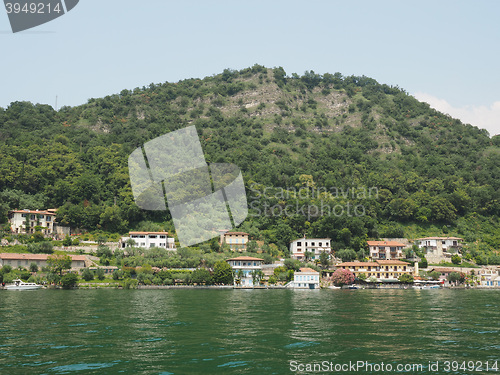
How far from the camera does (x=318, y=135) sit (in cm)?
12850

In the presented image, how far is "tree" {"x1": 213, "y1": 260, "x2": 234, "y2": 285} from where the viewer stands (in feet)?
180

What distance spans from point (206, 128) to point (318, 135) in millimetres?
32215

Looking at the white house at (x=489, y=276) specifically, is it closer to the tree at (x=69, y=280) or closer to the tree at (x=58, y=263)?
the tree at (x=69, y=280)

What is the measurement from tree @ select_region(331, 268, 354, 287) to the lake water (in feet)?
96.6

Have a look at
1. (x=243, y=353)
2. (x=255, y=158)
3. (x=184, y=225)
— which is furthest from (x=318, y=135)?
(x=243, y=353)

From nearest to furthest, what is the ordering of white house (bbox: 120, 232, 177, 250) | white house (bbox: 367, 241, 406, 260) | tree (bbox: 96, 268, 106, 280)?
1. tree (bbox: 96, 268, 106, 280)
2. white house (bbox: 120, 232, 177, 250)
3. white house (bbox: 367, 241, 406, 260)

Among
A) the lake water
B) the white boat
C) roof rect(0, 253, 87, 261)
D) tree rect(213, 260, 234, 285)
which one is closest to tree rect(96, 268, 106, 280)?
roof rect(0, 253, 87, 261)

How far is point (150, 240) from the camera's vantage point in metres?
65.9

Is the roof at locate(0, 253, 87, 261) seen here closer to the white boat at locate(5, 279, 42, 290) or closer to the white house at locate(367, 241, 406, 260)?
the white boat at locate(5, 279, 42, 290)

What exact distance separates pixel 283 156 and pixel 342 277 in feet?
171

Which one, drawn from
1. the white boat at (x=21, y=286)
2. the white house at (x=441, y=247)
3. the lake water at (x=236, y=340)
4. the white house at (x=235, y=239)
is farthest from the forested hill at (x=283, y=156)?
the lake water at (x=236, y=340)

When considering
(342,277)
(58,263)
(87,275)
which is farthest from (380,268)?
(58,263)

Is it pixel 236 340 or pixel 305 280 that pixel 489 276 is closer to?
pixel 305 280

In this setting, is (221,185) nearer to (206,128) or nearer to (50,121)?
(206,128)
